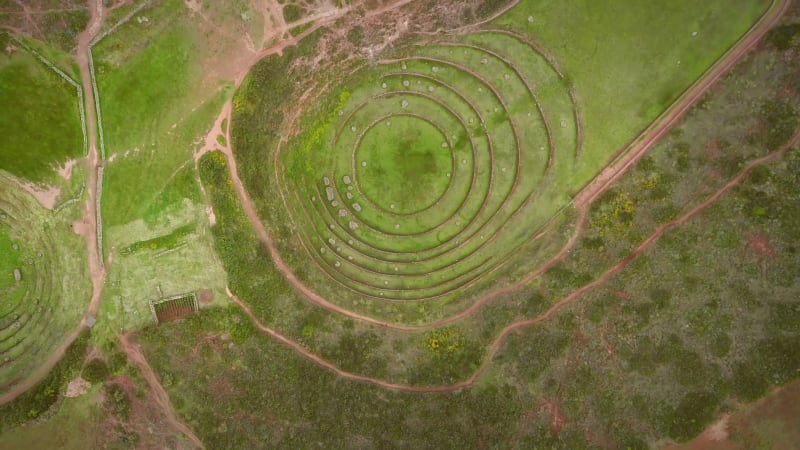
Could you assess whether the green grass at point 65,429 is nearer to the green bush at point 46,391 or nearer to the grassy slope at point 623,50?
the green bush at point 46,391

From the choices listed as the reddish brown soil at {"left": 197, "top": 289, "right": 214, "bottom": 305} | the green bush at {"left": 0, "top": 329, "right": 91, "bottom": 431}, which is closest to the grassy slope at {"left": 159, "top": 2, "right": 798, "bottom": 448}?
the reddish brown soil at {"left": 197, "top": 289, "right": 214, "bottom": 305}

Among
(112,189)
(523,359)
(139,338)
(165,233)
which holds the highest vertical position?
(112,189)

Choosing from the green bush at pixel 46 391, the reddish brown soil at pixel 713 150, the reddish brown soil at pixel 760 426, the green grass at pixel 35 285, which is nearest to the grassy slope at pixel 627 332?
the reddish brown soil at pixel 713 150

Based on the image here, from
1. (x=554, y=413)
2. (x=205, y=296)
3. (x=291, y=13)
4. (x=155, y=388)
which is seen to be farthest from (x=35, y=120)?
(x=554, y=413)

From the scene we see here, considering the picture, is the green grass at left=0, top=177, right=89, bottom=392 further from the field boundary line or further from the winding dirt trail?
the winding dirt trail

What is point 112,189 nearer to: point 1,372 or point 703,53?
point 1,372

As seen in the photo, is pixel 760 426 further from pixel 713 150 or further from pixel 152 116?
pixel 152 116

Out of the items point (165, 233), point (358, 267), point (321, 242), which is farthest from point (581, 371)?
point (165, 233)
